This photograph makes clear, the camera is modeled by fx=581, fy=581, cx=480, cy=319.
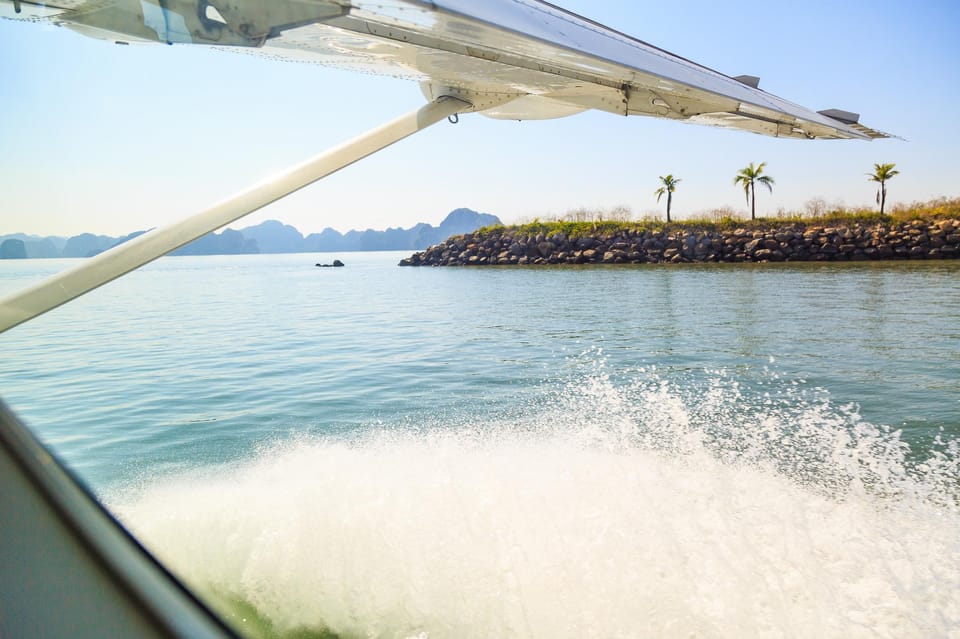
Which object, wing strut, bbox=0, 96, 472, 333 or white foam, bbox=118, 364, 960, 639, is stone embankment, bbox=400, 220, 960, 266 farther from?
wing strut, bbox=0, 96, 472, 333

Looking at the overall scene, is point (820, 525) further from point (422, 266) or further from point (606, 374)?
point (422, 266)

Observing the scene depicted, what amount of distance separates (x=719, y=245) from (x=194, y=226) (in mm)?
34904

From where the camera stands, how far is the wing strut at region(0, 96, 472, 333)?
88.4 inches

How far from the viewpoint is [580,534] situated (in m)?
3.72

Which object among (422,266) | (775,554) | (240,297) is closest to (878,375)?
(775,554)

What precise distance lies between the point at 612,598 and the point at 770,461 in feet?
8.89

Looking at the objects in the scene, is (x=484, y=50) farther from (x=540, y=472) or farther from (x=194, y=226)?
(x=540, y=472)

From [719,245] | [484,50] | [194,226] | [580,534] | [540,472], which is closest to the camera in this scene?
[484,50]

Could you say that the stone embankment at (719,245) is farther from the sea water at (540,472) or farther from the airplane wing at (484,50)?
the airplane wing at (484,50)

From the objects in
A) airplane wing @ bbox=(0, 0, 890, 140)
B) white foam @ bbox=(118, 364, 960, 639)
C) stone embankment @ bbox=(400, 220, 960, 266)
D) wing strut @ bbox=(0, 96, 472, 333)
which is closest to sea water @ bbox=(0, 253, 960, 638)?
white foam @ bbox=(118, 364, 960, 639)

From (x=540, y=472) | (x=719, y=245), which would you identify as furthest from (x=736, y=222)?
(x=540, y=472)

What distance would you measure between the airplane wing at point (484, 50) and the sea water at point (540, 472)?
3.40 ft

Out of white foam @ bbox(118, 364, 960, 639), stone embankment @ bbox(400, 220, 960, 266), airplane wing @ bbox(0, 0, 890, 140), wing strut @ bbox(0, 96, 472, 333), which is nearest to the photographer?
airplane wing @ bbox(0, 0, 890, 140)

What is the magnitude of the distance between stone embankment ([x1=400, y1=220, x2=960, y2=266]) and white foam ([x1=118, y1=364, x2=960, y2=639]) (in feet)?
96.0
